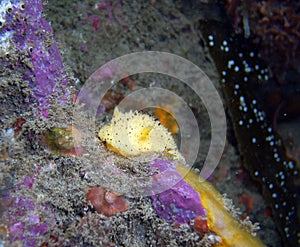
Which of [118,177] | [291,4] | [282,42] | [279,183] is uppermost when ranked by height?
[291,4]

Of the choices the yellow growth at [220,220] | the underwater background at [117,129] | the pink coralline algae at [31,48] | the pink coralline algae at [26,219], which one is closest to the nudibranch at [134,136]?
the underwater background at [117,129]

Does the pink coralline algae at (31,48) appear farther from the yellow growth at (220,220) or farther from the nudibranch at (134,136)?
the yellow growth at (220,220)

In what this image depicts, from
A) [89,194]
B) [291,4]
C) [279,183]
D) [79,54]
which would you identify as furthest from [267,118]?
[89,194]

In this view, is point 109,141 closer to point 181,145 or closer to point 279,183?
point 181,145

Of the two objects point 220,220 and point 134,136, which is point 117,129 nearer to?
point 134,136

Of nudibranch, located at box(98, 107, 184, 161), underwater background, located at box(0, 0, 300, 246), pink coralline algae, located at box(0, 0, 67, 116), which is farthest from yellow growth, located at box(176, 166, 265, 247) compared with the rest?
pink coralline algae, located at box(0, 0, 67, 116)

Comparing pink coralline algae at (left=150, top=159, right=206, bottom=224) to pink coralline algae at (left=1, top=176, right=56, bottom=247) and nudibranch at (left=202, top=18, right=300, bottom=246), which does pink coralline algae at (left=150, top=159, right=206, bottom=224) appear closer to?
pink coralline algae at (left=1, top=176, right=56, bottom=247)
